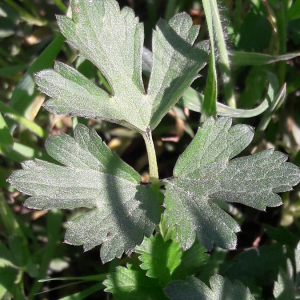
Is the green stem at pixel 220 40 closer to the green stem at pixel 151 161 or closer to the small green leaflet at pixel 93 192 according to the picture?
the green stem at pixel 151 161

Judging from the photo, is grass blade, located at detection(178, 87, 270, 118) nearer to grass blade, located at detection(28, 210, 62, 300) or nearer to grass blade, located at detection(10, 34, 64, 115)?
grass blade, located at detection(10, 34, 64, 115)

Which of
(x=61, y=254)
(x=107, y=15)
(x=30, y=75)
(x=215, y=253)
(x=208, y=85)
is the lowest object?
(x=61, y=254)

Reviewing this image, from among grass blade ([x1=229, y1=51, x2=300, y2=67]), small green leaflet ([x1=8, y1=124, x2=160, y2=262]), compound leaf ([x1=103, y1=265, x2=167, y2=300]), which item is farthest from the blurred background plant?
small green leaflet ([x1=8, y1=124, x2=160, y2=262])

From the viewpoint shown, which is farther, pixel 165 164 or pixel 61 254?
pixel 165 164

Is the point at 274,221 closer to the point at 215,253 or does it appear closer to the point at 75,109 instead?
the point at 215,253

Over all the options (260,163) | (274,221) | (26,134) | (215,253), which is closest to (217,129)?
(260,163)


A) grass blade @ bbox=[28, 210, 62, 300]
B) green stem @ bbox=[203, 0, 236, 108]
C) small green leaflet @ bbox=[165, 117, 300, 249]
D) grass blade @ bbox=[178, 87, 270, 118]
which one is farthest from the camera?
grass blade @ bbox=[28, 210, 62, 300]
